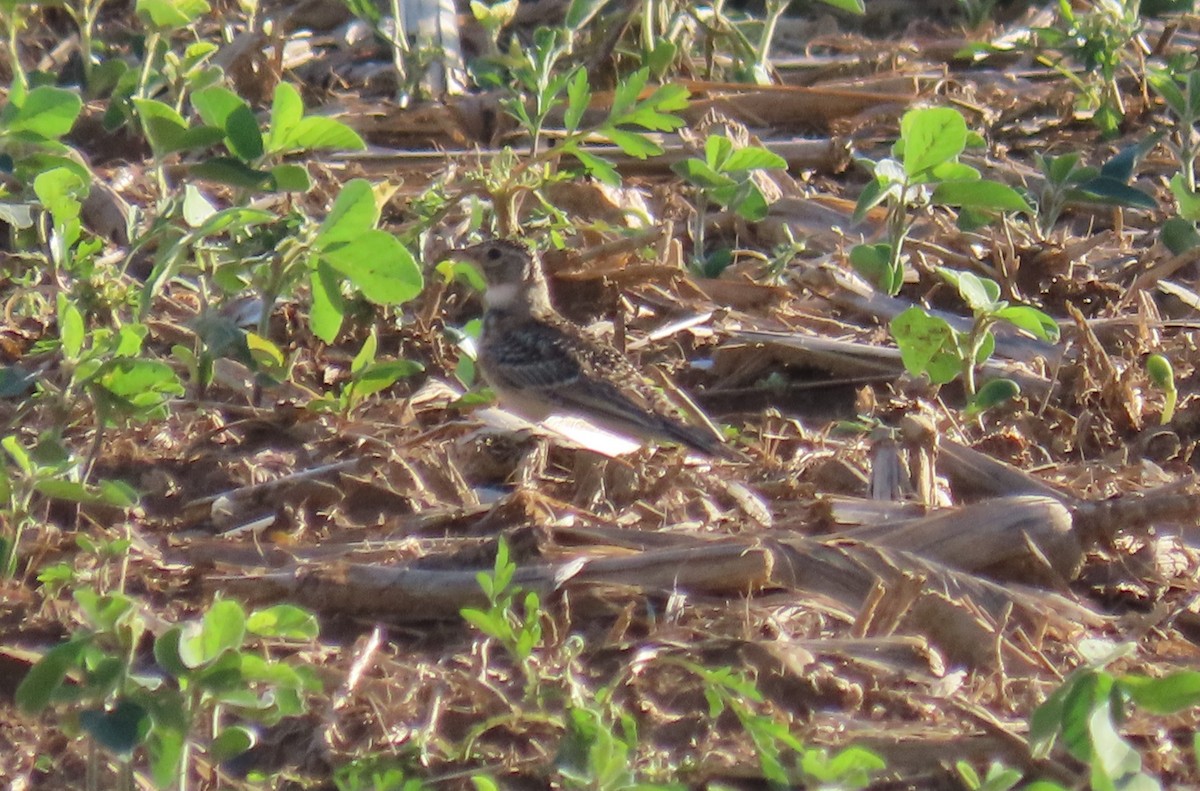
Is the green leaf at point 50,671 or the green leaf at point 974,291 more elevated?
the green leaf at point 50,671

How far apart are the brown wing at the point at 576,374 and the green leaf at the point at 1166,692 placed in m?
2.71

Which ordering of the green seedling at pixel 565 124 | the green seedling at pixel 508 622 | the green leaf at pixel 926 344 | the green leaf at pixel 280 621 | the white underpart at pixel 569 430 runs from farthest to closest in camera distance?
1. the green seedling at pixel 565 124
2. the white underpart at pixel 569 430
3. the green leaf at pixel 926 344
4. the green seedling at pixel 508 622
5. the green leaf at pixel 280 621

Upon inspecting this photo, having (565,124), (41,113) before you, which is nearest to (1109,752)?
(41,113)

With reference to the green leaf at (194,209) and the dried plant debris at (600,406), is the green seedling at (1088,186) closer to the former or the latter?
the dried plant debris at (600,406)

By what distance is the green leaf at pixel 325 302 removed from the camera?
5094 millimetres

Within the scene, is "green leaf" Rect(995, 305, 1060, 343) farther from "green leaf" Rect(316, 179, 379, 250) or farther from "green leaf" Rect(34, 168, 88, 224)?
"green leaf" Rect(34, 168, 88, 224)

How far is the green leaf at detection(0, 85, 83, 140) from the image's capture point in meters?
5.05

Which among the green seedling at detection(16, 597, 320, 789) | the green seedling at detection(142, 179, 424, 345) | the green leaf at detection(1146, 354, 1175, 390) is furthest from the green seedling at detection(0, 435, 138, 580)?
the green leaf at detection(1146, 354, 1175, 390)

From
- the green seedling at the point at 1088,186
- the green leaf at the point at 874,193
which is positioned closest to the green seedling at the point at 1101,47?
the green seedling at the point at 1088,186

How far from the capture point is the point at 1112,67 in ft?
25.2

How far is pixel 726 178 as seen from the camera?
6375 millimetres

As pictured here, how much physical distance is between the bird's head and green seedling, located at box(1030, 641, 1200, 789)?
3.38 metres

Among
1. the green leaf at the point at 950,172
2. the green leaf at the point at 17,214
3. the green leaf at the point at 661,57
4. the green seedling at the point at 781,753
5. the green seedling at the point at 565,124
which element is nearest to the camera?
the green seedling at the point at 781,753

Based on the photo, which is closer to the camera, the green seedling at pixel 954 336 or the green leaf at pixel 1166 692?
the green leaf at pixel 1166 692
